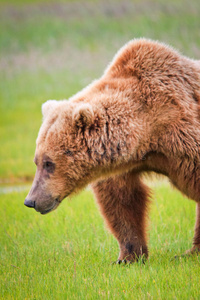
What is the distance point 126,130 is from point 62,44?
2111cm

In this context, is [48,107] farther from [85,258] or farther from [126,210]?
[85,258]

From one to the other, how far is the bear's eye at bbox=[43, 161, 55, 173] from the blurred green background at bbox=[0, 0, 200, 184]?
927 centimetres

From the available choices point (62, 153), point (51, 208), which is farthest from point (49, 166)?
point (51, 208)

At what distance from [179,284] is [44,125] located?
1.85 meters

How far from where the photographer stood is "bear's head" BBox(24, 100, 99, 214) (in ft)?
13.0

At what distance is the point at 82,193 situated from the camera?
865 centimetres

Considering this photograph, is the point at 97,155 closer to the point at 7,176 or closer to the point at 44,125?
the point at 44,125

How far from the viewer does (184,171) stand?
414cm

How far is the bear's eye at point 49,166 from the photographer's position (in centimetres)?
404

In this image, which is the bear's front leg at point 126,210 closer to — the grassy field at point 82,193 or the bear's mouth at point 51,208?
the grassy field at point 82,193

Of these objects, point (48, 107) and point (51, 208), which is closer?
point (51, 208)

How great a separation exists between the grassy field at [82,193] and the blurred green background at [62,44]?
55 millimetres

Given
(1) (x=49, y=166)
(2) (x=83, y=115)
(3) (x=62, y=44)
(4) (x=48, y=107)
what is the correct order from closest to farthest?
(2) (x=83, y=115)
(1) (x=49, y=166)
(4) (x=48, y=107)
(3) (x=62, y=44)

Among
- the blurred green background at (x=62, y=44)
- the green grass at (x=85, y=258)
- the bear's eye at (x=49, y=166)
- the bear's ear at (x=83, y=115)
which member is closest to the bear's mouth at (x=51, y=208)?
the bear's eye at (x=49, y=166)
